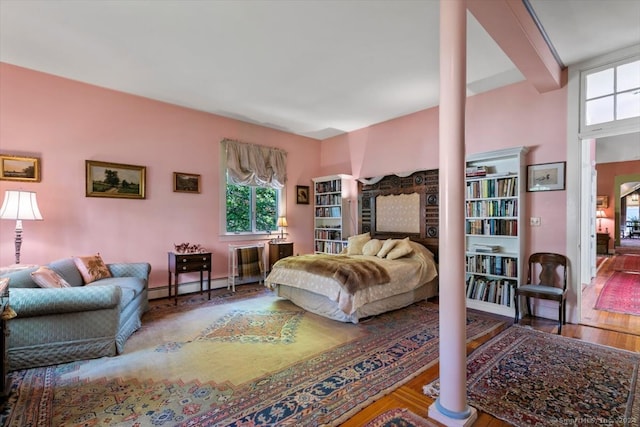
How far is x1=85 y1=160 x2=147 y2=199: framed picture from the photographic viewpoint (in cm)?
404

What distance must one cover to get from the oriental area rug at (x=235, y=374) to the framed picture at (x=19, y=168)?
221 cm

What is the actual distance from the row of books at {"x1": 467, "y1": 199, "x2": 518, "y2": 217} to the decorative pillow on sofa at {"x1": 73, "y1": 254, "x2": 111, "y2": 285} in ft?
15.4

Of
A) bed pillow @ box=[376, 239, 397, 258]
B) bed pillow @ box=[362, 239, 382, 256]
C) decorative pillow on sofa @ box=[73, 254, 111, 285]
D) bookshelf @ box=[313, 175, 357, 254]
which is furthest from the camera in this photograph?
bookshelf @ box=[313, 175, 357, 254]

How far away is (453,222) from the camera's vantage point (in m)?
1.82

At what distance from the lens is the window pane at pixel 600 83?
130 inches

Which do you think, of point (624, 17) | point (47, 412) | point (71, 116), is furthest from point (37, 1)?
point (624, 17)

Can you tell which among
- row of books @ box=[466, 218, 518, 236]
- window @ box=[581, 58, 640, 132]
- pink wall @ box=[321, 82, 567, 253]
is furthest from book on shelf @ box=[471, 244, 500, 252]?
window @ box=[581, 58, 640, 132]

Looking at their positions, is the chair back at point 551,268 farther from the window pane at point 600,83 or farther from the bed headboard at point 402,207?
the window pane at point 600,83

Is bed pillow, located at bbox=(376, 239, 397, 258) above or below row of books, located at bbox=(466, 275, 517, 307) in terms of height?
above

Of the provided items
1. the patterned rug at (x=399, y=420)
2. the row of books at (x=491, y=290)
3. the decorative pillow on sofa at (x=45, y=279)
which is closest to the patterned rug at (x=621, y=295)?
the row of books at (x=491, y=290)

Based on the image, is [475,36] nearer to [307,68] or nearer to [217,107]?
[307,68]

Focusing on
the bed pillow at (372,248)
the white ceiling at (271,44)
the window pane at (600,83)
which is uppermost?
the white ceiling at (271,44)

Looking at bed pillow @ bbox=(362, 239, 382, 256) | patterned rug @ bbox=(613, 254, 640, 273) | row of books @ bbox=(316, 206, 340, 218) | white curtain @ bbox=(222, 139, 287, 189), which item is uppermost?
white curtain @ bbox=(222, 139, 287, 189)

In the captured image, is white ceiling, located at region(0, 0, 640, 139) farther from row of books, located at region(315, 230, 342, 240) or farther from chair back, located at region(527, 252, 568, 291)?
row of books, located at region(315, 230, 342, 240)
